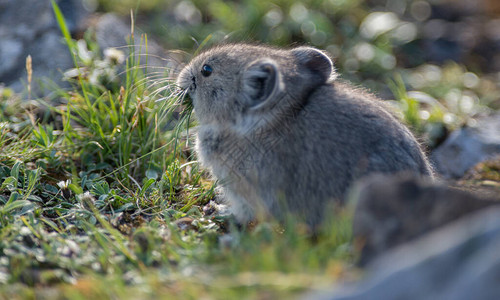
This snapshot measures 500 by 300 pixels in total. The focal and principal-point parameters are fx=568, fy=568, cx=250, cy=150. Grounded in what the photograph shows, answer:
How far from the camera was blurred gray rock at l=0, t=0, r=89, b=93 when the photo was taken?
7.94 meters

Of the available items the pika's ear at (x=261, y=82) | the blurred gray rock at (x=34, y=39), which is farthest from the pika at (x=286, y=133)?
the blurred gray rock at (x=34, y=39)

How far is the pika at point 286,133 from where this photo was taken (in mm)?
5031

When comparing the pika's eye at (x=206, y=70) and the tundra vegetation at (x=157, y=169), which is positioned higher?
the pika's eye at (x=206, y=70)

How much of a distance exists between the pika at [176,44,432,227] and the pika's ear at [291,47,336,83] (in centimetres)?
1

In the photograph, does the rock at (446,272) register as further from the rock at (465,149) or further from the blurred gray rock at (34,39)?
the blurred gray rock at (34,39)

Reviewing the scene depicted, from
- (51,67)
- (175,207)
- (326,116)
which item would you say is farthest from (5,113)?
(326,116)

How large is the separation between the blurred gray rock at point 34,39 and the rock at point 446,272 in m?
5.66

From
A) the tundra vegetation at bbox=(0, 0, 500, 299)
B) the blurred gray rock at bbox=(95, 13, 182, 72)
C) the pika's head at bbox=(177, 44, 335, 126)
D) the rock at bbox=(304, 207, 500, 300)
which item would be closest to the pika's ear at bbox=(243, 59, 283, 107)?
the pika's head at bbox=(177, 44, 335, 126)

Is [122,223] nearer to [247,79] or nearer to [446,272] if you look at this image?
[247,79]

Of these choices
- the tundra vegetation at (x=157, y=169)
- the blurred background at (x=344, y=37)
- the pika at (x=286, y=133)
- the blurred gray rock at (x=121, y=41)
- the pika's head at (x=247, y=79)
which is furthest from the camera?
the blurred gray rock at (x=121, y=41)

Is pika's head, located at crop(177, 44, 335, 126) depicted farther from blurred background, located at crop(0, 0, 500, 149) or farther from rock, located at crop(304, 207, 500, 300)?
rock, located at crop(304, 207, 500, 300)

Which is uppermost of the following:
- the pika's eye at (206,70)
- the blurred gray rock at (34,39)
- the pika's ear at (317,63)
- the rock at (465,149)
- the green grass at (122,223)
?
the blurred gray rock at (34,39)

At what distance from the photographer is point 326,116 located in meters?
5.19

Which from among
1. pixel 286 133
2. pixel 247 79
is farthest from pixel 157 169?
pixel 286 133
